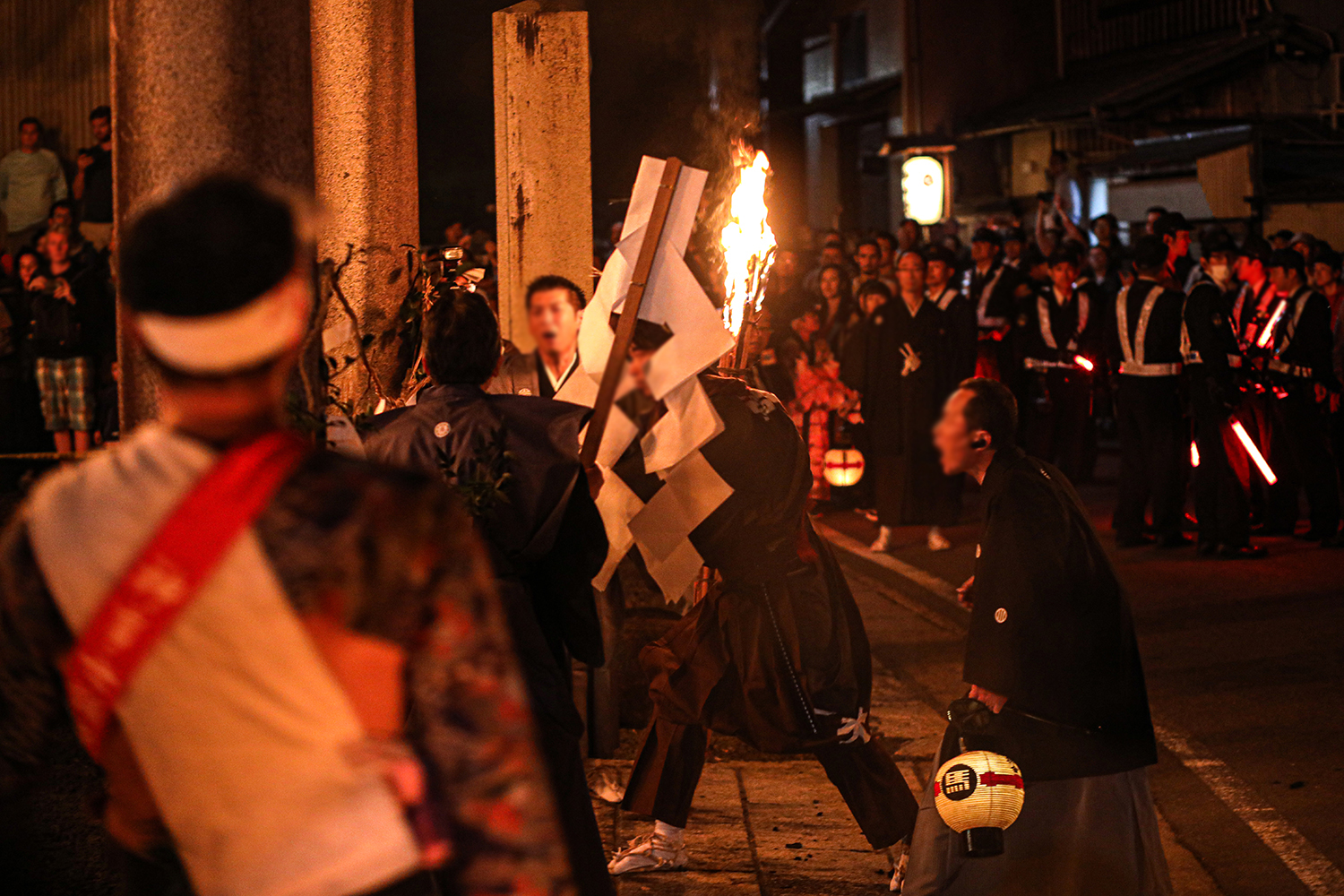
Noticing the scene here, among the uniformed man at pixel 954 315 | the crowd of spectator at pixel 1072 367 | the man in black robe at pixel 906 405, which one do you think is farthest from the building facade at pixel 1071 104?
the man in black robe at pixel 906 405

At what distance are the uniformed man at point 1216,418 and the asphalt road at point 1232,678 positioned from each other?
0.79 ft

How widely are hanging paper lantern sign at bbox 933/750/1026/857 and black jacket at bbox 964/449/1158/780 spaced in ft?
0.33

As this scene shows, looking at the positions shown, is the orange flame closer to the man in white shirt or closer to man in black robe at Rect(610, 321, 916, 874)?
man in black robe at Rect(610, 321, 916, 874)

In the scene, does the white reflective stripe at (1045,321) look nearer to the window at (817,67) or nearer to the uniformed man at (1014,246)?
the uniformed man at (1014,246)

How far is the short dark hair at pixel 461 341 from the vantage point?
4.20 metres

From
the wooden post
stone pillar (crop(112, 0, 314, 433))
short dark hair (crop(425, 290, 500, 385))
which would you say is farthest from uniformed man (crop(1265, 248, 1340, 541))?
stone pillar (crop(112, 0, 314, 433))

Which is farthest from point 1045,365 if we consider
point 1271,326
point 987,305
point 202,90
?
point 202,90

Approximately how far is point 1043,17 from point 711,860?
27.7m

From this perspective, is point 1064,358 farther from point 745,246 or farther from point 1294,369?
point 745,246

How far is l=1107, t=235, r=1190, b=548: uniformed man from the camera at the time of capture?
35.4 feet

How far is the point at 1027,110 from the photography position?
85.0ft

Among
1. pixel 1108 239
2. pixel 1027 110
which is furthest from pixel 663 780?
pixel 1027 110

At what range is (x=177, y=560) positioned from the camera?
1924 mm

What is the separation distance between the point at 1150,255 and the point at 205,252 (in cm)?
977
